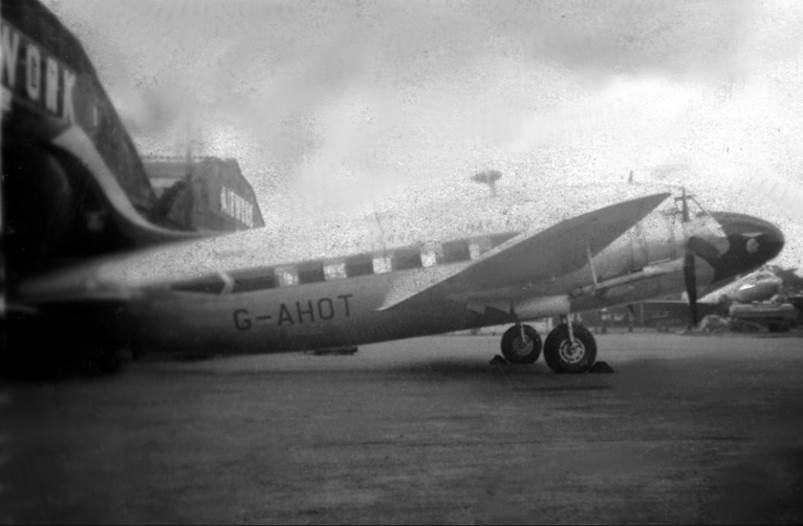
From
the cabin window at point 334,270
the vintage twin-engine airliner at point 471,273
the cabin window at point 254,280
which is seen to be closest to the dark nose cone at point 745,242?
the vintage twin-engine airliner at point 471,273

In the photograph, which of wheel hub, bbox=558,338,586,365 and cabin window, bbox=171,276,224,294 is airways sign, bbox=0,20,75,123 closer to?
cabin window, bbox=171,276,224,294

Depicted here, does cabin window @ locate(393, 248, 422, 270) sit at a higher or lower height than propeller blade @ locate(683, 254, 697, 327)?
higher

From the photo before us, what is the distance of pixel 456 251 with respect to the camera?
1366 cm

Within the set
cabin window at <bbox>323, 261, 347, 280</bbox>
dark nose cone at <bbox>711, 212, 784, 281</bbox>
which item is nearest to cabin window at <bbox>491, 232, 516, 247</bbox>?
cabin window at <bbox>323, 261, 347, 280</bbox>

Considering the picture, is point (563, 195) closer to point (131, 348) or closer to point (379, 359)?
point (379, 359)

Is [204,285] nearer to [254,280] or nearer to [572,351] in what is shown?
[254,280]

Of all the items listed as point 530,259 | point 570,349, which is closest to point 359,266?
point 530,259

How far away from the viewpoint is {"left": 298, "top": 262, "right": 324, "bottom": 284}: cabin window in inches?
509

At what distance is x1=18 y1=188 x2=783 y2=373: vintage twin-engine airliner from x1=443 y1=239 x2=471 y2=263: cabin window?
2 cm

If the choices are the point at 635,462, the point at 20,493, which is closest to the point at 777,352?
the point at 635,462

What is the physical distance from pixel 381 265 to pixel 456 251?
135cm

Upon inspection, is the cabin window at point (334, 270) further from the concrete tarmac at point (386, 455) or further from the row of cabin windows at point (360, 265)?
the concrete tarmac at point (386, 455)

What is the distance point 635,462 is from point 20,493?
389cm

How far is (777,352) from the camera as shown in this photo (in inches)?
717
